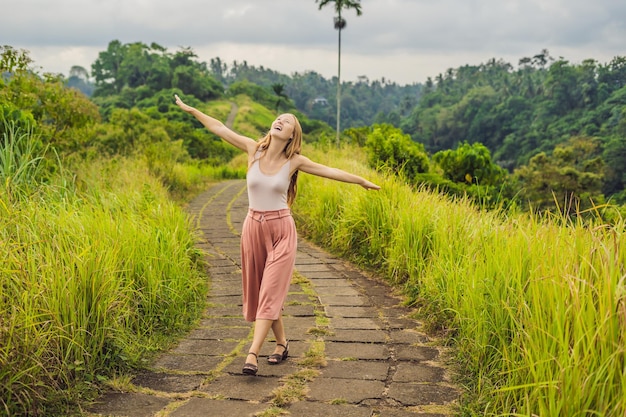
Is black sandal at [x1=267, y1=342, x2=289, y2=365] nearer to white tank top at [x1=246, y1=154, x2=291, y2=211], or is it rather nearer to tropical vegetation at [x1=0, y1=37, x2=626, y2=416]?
tropical vegetation at [x1=0, y1=37, x2=626, y2=416]

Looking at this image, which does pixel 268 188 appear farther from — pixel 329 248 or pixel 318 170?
pixel 329 248

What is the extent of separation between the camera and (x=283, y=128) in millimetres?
3814

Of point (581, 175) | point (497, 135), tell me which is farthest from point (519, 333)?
point (497, 135)

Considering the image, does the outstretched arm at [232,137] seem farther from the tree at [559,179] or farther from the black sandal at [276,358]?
the tree at [559,179]

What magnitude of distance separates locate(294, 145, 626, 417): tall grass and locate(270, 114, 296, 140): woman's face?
1.41 meters

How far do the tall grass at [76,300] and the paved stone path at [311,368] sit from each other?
0.68 ft

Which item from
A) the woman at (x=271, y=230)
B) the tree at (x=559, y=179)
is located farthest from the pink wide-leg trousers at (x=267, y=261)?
the tree at (x=559, y=179)

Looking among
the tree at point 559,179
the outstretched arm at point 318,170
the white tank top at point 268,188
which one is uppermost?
the outstretched arm at point 318,170

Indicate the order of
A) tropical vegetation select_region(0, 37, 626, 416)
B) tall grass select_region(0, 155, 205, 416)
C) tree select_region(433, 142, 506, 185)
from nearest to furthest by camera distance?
tropical vegetation select_region(0, 37, 626, 416), tall grass select_region(0, 155, 205, 416), tree select_region(433, 142, 506, 185)

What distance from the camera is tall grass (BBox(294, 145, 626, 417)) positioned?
2426 mm

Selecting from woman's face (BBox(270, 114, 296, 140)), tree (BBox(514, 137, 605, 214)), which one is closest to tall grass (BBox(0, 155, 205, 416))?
woman's face (BBox(270, 114, 296, 140))

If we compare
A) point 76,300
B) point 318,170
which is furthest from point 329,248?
point 76,300

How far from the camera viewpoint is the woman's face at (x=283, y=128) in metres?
3.81

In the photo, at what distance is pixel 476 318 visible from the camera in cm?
358
